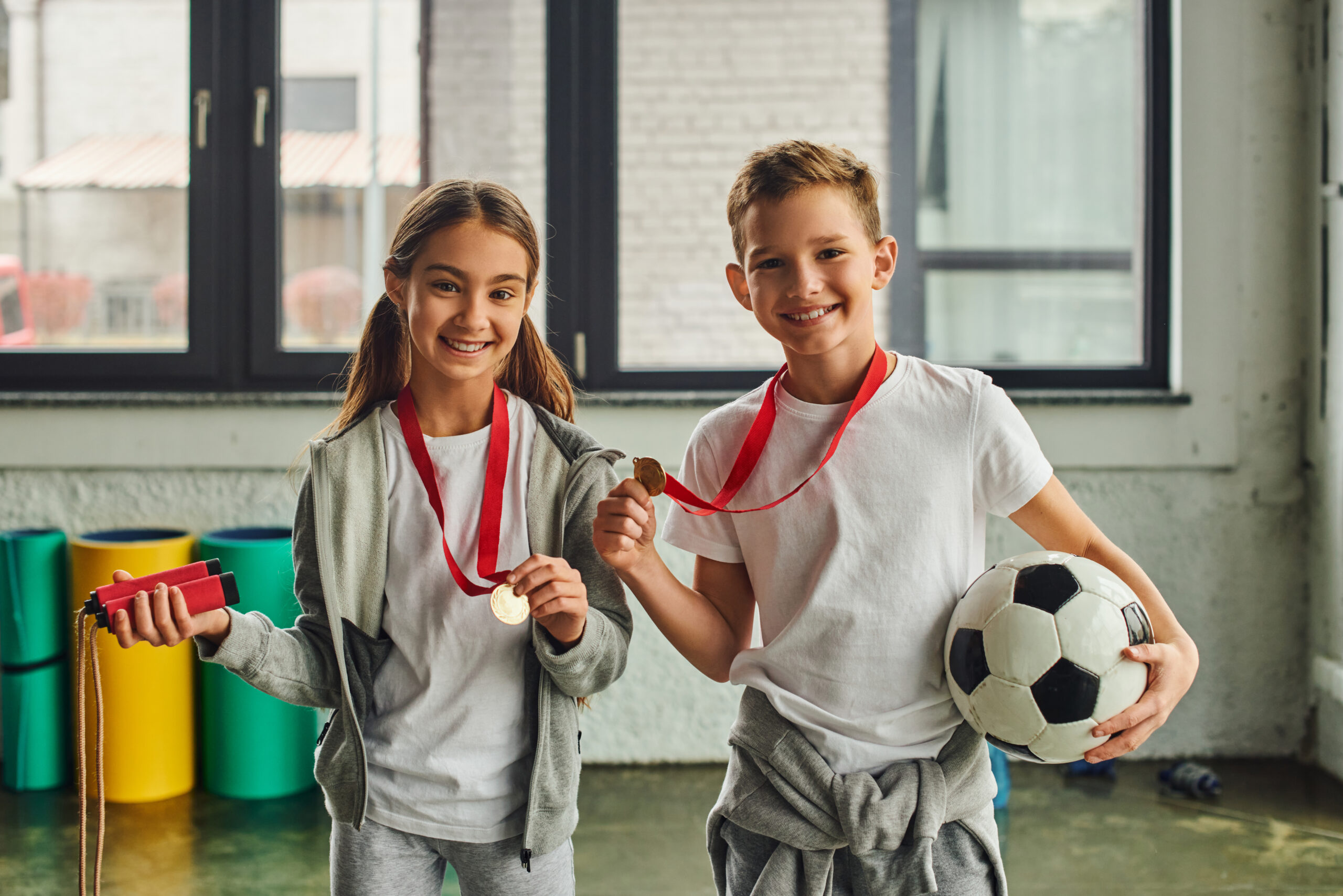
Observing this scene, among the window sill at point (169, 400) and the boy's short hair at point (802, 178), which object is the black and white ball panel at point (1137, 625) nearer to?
the boy's short hair at point (802, 178)

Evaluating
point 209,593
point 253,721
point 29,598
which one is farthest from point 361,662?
point 29,598

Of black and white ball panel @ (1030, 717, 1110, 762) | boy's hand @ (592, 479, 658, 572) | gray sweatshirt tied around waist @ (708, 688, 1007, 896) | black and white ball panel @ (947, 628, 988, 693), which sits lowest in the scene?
gray sweatshirt tied around waist @ (708, 688, 1007, 896)

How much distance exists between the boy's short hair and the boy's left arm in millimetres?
442

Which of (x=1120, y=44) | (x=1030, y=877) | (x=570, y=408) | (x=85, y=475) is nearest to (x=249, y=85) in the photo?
(x=85, y=475)

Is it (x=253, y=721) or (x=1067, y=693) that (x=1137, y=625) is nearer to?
(x=1067, y=693)

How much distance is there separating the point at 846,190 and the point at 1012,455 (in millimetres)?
416

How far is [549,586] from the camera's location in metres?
1.21

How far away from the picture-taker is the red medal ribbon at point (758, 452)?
132cm

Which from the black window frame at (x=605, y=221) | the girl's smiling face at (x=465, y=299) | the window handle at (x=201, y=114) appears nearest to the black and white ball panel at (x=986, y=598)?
the girl's smiling face at (x=465, y=299)

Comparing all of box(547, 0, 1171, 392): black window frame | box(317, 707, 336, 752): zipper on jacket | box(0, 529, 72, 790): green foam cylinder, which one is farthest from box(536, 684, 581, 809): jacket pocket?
box(0, 529, 72, 790): green foam cylinder

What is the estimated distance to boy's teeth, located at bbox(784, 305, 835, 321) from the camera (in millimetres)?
1289

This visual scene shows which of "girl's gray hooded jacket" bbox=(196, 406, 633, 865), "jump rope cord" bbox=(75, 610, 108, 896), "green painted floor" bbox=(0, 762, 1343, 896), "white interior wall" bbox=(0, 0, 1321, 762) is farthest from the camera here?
"white interior wall" bbox=(0, 0, 1321, 762)

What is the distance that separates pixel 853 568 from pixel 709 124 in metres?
2.58

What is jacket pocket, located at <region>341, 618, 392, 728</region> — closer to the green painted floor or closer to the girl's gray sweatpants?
the girl's gray sweatpants
